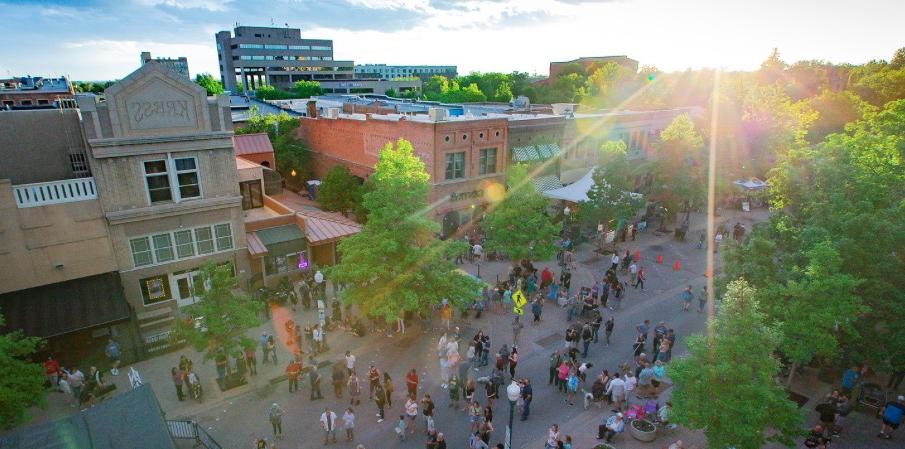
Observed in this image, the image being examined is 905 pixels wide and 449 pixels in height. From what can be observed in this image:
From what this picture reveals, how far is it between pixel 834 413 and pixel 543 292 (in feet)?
38.9

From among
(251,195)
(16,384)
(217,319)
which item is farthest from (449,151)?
(16,384)

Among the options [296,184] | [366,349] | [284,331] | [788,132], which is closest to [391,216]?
[366,349]

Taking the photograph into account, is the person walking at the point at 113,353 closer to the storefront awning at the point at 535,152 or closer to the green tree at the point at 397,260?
the green tree at the point at 397,260

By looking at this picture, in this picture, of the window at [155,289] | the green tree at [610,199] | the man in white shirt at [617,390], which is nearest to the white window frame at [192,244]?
the window at [155,289]

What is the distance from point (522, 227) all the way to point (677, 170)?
50.1 feet

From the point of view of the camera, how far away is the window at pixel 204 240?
68.6 ft

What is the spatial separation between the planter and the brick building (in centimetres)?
1905

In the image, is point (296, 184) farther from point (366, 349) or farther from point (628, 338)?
point (628, 338)

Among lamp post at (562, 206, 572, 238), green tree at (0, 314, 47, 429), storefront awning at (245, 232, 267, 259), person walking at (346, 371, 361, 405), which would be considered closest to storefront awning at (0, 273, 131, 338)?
green tree at (0, 314, 47, 429)

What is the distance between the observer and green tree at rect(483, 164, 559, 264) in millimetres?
23109

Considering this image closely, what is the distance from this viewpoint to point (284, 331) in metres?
19.9

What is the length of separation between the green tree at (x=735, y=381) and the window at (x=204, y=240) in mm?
18853

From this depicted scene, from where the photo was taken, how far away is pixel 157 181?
19.5 m

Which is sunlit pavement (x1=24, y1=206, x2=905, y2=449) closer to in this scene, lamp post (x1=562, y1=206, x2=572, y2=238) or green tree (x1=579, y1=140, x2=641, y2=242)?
green tree (x1=579, y1=140, x2=641, y2=242)
